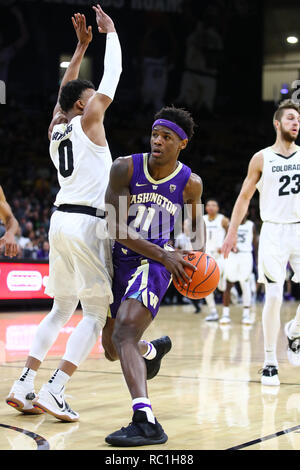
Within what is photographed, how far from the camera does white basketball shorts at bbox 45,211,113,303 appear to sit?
4160mm

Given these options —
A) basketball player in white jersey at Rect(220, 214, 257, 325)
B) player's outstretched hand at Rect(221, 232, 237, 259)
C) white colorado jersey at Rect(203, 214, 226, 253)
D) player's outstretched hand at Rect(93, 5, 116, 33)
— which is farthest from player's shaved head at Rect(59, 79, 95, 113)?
white colorado jersey at Rect(203, 214, 226, 253)

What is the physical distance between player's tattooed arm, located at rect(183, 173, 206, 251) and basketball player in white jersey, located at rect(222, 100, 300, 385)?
1458 millimetres

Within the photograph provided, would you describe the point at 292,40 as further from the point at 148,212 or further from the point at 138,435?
the point at 138,435

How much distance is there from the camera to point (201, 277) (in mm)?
3850

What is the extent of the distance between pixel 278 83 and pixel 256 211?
6558 mm

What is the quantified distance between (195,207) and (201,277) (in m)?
0.55

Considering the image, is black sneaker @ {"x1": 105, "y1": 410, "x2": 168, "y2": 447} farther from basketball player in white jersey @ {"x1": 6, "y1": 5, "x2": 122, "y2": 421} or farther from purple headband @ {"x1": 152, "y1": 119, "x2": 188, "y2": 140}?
purple headband @ {"x1": 152, "y1": 119, "x2": 188, "y2": 140}

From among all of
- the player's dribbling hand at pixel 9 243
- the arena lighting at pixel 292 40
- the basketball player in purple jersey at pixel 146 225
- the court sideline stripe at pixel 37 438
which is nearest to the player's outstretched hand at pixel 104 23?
the basketball player in purple jersey at pixel 146 225

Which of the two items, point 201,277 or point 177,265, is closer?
point 177,265

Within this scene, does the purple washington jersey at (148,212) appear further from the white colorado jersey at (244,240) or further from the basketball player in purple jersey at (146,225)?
the white colorado jersey at (244,240)

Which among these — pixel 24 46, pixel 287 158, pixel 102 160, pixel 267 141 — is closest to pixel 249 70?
pixel 267 141

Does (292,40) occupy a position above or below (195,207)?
above

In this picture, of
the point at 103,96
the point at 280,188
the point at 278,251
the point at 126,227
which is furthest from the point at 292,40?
the point at 126,227
